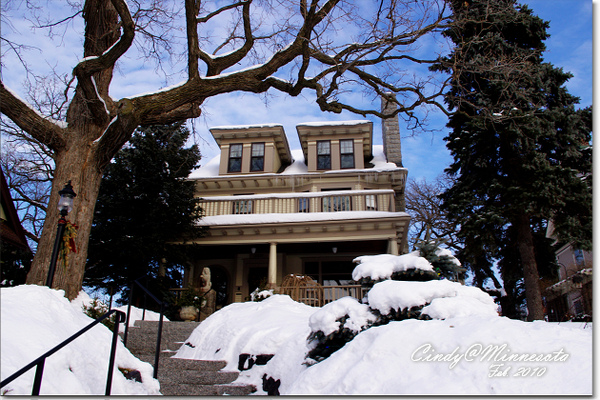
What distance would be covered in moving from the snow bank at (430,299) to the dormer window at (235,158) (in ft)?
44.0

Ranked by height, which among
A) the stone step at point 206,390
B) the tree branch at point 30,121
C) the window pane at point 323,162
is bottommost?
the stone step at point 206,390

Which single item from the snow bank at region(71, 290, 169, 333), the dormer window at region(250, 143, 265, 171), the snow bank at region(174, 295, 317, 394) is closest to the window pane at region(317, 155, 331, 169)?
the dormer window at region(250, 143, 265, 171)

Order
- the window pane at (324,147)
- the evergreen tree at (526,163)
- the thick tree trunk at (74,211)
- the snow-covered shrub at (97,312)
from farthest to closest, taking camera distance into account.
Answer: the window pane at (324,147) < the evergreen tree at (526,163) < the snow-covered shrub at (97,312) < the thick tree trunk at (74,211)

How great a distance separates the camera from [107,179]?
12273mm

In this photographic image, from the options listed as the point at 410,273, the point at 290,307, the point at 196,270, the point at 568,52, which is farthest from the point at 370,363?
the point at 196,270

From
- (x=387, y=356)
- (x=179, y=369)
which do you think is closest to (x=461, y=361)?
(x=387, y=356)

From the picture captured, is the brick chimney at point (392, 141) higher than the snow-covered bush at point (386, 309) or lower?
higher

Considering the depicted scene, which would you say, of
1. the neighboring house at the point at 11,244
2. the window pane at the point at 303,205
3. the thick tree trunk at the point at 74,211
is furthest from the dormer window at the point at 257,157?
the thick tree trunk at the point at 74,211

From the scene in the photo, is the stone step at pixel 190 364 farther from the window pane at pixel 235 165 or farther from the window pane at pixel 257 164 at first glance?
the window pane at pixel 235 165

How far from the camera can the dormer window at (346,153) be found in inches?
654

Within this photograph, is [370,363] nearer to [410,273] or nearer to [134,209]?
[410,273]

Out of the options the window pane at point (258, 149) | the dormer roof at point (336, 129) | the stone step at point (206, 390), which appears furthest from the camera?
the window pane at point (258, 149)

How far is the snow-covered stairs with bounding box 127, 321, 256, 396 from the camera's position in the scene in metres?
4.66

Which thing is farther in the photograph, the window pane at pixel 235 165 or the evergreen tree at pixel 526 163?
the window pane at pixel 235 165
